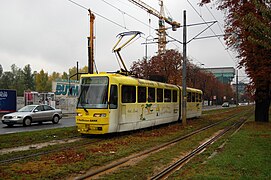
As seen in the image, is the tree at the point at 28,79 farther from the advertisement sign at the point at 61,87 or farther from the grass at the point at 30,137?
the grass at the point at 30,137

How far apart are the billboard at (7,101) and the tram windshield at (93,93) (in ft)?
63.5

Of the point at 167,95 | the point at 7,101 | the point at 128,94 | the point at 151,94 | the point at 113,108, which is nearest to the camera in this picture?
the point at 113,108

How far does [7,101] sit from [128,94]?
20277mm

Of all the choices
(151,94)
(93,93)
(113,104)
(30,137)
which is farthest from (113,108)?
(151,94)

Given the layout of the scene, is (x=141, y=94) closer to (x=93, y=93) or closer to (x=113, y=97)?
(x=113, y=97)

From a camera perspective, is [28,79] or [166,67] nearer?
[166,67]

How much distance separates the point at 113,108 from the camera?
557 inches

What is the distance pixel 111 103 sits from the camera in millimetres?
14094

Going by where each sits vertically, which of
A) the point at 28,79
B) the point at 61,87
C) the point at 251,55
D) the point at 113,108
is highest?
the point at 28,79

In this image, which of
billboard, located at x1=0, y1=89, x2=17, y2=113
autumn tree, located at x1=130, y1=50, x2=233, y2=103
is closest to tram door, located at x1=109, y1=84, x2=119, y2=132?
billboard, located at x1=0, y1=89, x2=17, y2=113

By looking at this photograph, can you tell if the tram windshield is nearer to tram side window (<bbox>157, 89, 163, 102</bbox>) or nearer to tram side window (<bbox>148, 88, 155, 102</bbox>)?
tram side window (<bbox>148, 88, 155, 102</bbox>)

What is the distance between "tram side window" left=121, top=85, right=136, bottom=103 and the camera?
49.1 feet

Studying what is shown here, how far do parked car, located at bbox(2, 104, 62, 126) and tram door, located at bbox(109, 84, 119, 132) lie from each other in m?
8.80

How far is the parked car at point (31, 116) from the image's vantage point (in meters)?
20.3
